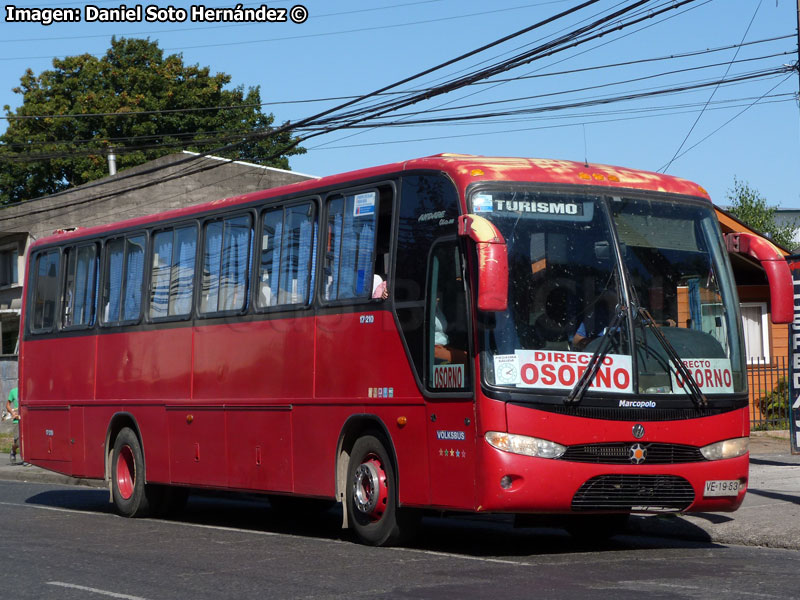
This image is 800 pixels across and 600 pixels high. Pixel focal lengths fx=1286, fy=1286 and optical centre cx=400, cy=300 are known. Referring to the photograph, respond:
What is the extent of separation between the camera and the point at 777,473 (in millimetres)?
16578

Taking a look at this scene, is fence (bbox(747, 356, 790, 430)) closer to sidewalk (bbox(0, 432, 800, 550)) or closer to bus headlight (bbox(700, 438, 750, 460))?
sidewalk (bbox(0, 432, 800, 550))

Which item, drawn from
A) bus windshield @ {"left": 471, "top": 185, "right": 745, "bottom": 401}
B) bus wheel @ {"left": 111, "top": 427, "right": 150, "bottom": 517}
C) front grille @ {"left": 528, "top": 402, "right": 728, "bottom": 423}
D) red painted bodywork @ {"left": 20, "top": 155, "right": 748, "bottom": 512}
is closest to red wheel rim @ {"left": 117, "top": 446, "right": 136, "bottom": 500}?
bus wheel @ {"left": 111, "top": 427, "right": 150, "bottom": 517}

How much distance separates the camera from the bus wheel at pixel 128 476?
51.4 feet

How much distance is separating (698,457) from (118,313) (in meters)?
8.23

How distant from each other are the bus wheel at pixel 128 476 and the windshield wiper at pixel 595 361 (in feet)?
23.4

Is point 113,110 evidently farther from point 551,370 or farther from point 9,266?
point 551,370

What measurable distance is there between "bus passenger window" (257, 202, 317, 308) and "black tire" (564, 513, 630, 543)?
3.34 meters

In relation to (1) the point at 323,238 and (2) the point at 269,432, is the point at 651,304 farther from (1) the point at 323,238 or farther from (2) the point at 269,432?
(2) the point at 269,432

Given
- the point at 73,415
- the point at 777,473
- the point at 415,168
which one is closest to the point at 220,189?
the point at 73,415

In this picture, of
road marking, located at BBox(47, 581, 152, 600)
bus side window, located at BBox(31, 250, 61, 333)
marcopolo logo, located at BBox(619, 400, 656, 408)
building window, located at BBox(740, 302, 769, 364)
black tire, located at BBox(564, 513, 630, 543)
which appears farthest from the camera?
building window, located at BBox(740, 302, 769, 364)

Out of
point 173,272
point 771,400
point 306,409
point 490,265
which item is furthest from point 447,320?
point 771,400

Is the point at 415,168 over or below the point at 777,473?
over

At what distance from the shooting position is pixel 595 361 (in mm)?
10297

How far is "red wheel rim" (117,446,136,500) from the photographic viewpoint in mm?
15945
